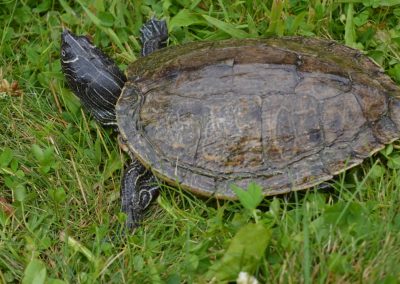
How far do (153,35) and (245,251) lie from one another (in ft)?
6.05

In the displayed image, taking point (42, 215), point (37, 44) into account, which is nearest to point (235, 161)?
point (42, 215)

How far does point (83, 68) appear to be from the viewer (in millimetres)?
3912

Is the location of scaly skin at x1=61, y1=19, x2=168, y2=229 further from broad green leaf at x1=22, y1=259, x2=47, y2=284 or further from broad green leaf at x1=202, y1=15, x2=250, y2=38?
broad green leaf at x1=22, y1=259, x2=47, y2=284

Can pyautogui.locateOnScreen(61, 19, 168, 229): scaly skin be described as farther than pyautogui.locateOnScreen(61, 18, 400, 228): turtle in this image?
Yes

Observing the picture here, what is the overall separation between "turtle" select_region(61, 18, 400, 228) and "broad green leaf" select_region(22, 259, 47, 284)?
0.59m

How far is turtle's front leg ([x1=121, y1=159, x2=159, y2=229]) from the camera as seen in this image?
3516 mm

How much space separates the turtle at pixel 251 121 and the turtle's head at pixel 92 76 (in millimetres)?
215

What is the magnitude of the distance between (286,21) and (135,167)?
1.43 meters

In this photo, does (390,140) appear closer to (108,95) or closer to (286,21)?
(286,21)

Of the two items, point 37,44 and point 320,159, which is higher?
point 37,44

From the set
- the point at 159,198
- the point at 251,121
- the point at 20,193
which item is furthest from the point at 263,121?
the point at 20,193

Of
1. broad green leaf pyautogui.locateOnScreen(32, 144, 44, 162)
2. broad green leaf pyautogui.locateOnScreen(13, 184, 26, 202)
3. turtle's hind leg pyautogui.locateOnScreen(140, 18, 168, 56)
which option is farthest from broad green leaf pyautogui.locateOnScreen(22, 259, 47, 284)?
turtle's hind leg pyautogui.locateOnScreen(140, 18, 168, 56)

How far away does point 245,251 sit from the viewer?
2.89 meters

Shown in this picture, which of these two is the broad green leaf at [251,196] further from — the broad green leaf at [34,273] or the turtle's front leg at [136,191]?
the broad green leaf at [34,273]
